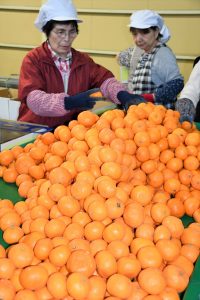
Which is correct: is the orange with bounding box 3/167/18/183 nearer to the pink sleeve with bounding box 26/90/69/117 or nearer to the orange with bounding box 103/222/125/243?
the orange with bounding box 103/222/125/243

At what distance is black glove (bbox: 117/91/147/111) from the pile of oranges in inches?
21.6

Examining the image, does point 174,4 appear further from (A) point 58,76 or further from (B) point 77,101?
(B) point 77,101

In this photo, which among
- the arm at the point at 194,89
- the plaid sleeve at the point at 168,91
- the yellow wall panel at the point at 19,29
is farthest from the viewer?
the yellow wall panel at the point at 19,29

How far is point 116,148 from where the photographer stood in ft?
4.20

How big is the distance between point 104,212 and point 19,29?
5.05 meters

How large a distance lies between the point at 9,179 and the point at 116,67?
3.78 m

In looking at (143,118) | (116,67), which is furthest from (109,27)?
(143,118)

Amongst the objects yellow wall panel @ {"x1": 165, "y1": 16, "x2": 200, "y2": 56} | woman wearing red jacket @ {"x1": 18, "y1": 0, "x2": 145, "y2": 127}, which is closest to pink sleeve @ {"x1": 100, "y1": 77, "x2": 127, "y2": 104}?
woman wearing red jacket @ {"x1": 18, "y1": 0, "x2": 145, "y2": 127}

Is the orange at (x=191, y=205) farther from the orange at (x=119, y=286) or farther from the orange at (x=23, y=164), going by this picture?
the orange at (x=23, y=164)

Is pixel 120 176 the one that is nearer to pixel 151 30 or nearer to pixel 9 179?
pixel 9 179

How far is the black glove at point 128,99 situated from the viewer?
2.24 m

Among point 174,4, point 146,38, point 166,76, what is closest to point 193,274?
point 166,76

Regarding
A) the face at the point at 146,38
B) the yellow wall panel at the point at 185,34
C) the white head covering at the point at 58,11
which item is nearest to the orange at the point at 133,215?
the white head covering at the point at 58,11

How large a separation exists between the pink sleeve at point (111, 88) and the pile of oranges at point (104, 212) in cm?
87
